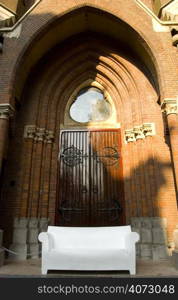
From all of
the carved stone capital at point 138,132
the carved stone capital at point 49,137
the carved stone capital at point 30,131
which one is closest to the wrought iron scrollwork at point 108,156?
the carved stone capital at point 138,132

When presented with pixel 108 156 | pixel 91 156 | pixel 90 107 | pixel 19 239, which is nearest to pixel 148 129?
pixel 108 156

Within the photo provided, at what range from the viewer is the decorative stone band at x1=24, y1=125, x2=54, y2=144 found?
221 inches

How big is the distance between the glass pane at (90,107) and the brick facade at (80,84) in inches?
10.9

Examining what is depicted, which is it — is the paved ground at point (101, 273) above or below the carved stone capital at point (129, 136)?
below

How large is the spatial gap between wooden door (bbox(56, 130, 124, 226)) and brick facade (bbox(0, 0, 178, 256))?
20 cm

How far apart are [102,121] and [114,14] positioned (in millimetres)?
2596

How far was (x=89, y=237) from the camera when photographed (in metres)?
3.67

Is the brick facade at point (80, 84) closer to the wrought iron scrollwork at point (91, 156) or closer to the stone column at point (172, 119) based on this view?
the stone column at point (172, 119)

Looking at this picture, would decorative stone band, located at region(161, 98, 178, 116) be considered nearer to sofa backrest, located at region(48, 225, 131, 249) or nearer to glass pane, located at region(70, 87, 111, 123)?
glass pane, located at region(70, 87, 111, 123)

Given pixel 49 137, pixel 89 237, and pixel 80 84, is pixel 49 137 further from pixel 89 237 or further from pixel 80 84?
pixel 89 237

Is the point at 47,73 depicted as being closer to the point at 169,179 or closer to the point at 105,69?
the point at 105,69

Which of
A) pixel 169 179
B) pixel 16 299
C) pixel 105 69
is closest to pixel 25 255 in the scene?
pixel 16 299

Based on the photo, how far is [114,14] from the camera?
17.9ft

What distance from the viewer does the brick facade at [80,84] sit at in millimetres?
4922
